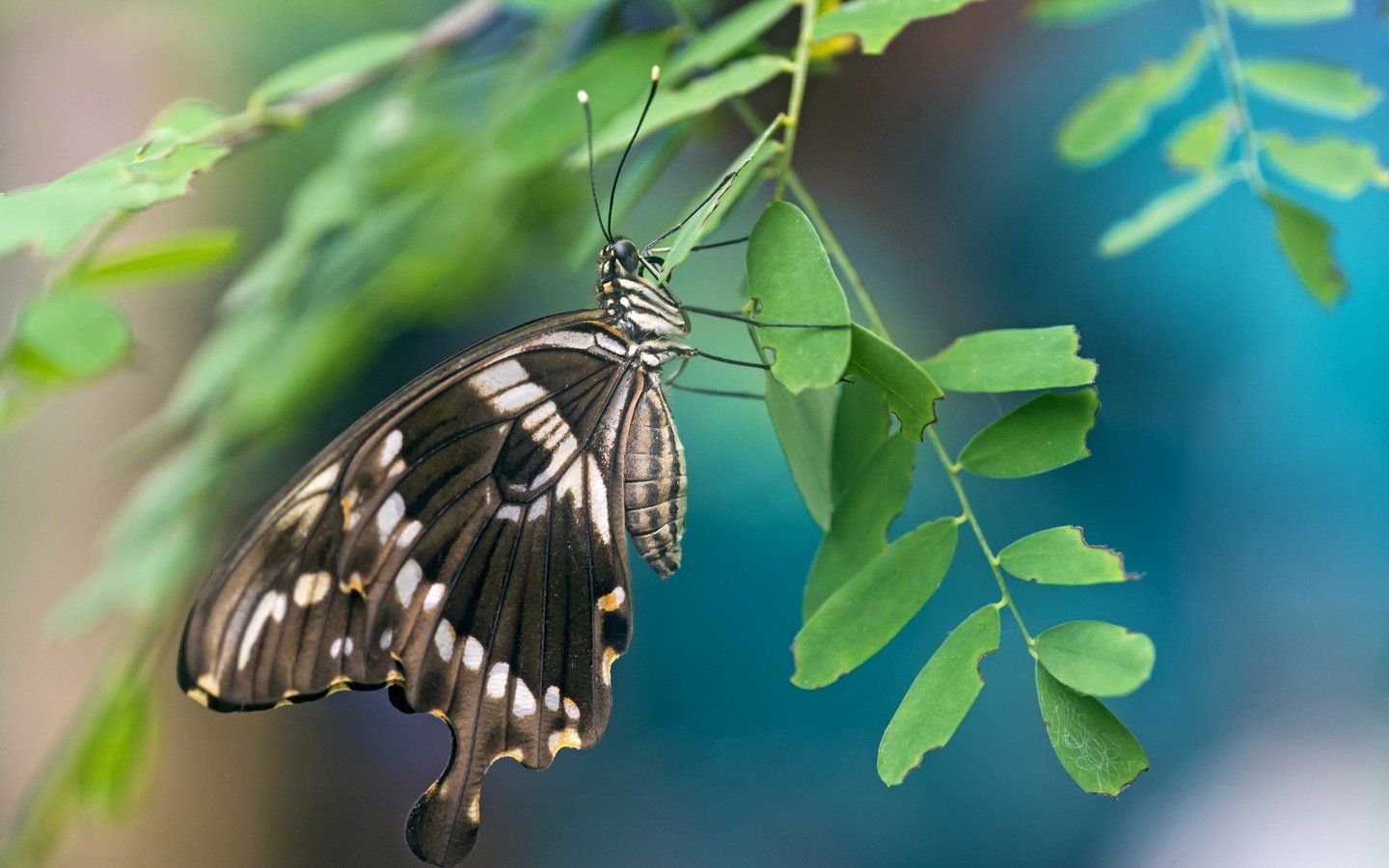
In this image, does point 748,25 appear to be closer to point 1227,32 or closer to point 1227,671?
point 1227,32

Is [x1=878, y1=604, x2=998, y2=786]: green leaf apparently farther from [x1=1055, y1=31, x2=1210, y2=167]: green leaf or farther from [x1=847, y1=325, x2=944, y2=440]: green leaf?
[x1=1055, y1=31, x2=1210, y2=167]: green leaf

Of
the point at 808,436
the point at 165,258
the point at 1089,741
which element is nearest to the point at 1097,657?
the point at 1089,741

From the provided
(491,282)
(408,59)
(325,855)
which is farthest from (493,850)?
(408,59)

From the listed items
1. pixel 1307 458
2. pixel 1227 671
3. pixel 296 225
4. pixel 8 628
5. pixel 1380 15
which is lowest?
pixel 1227 671

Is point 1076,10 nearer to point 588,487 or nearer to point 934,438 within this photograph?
point 934,438

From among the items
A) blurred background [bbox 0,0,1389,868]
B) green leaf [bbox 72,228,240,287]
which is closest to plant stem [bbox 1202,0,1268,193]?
blurred background [bbox 0,0,1389,868]

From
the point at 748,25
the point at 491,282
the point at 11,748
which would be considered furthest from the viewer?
the point at 11,748

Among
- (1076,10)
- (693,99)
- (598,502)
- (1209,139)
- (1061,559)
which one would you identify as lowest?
(1061,559)
